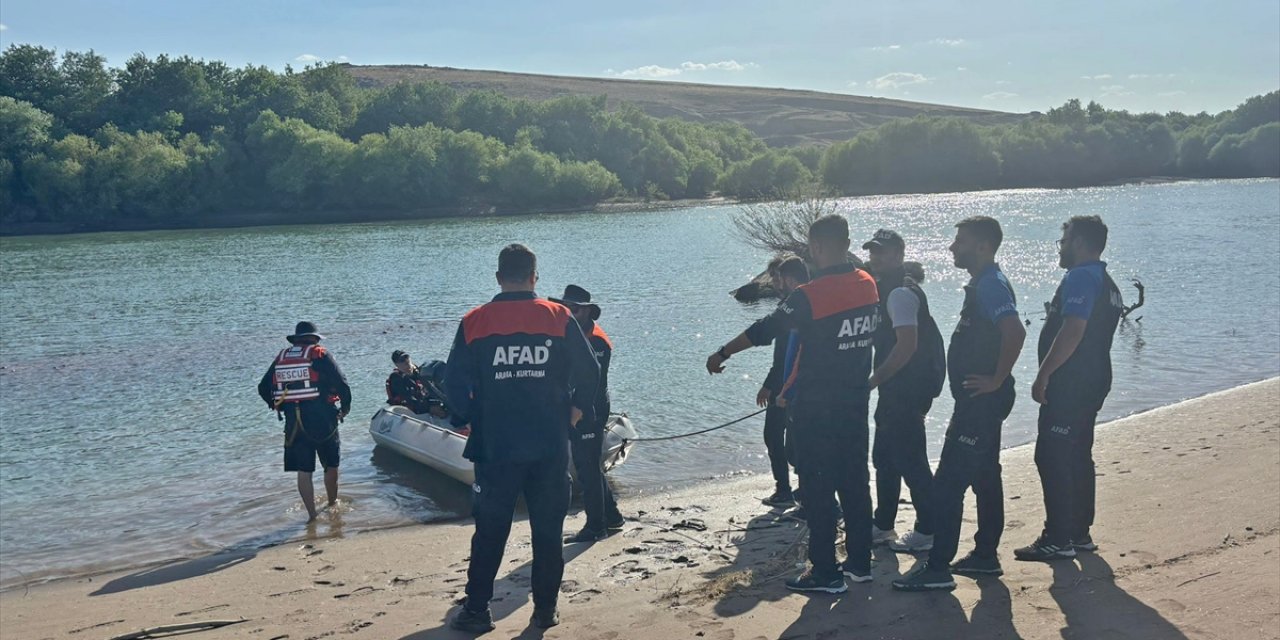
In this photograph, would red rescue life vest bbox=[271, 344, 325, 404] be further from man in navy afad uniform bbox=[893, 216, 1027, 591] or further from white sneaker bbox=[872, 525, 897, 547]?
man in navy afad uniform bbox=[893, 216, 1027, 591]

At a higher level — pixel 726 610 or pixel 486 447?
pixel 486 447

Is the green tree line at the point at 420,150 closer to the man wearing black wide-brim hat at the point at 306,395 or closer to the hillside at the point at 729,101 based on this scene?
the hillside at the point at 729,101

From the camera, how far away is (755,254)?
42.8 metres

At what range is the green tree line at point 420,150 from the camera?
77.9 meters

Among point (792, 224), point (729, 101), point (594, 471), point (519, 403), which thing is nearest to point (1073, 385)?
point (519, 403)

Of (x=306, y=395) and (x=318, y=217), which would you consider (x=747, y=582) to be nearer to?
(x=306, y=395)

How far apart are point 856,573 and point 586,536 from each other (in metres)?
2.48

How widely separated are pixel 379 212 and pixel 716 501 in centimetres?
7531

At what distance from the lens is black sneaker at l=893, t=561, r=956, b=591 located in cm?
573

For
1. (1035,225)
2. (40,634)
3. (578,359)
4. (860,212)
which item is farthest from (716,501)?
(860,212)

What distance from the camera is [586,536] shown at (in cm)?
787

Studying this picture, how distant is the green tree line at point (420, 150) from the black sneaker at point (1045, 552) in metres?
72.6

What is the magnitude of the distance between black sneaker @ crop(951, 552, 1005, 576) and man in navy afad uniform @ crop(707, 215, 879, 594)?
71 cm

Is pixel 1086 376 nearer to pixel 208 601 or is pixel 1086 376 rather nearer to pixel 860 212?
pixel 208 601
